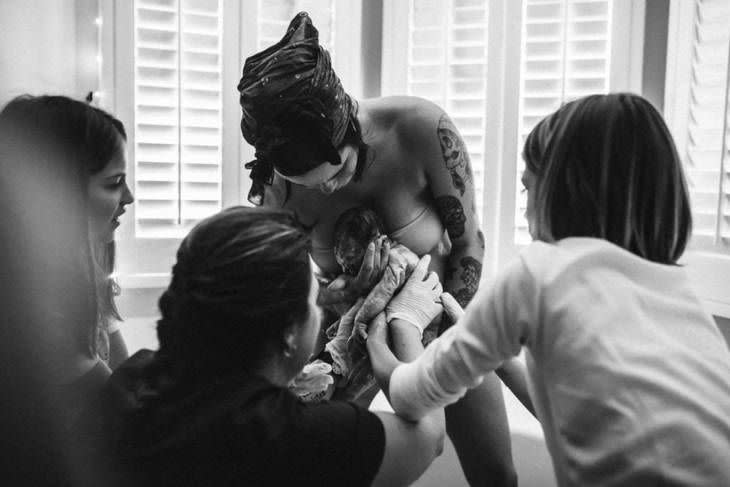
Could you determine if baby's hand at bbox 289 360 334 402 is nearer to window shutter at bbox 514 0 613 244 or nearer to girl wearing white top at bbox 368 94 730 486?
girl wearing white top at bbox 368 94 730 486

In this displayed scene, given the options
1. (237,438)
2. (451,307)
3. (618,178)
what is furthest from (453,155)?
(237,438)

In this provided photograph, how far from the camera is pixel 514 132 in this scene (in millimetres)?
1990

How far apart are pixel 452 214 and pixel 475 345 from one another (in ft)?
2.13

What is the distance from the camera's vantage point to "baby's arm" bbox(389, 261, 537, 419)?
0.75 meters

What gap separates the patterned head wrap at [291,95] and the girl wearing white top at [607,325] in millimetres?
490

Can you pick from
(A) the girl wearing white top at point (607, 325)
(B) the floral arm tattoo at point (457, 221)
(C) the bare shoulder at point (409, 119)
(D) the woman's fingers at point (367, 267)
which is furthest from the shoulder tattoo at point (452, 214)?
(A) the girl wearing white top at point (607, 325)

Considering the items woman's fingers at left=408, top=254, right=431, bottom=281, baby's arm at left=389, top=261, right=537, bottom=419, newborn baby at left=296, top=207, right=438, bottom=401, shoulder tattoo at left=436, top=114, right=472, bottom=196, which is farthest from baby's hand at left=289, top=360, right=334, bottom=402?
shoulder tattoo at left=436, top=114, right=472, bottom=196

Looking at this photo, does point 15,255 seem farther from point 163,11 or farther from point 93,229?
point 163,11

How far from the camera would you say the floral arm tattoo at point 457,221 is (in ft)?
4.56

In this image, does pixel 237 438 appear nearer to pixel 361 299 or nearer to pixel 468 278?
pixel 361 299

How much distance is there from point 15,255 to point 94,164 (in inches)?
7.5

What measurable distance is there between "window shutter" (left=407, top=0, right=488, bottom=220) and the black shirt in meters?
1.39

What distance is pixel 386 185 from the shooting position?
138 cm

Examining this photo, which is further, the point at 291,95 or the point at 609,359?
the point at 291,95
